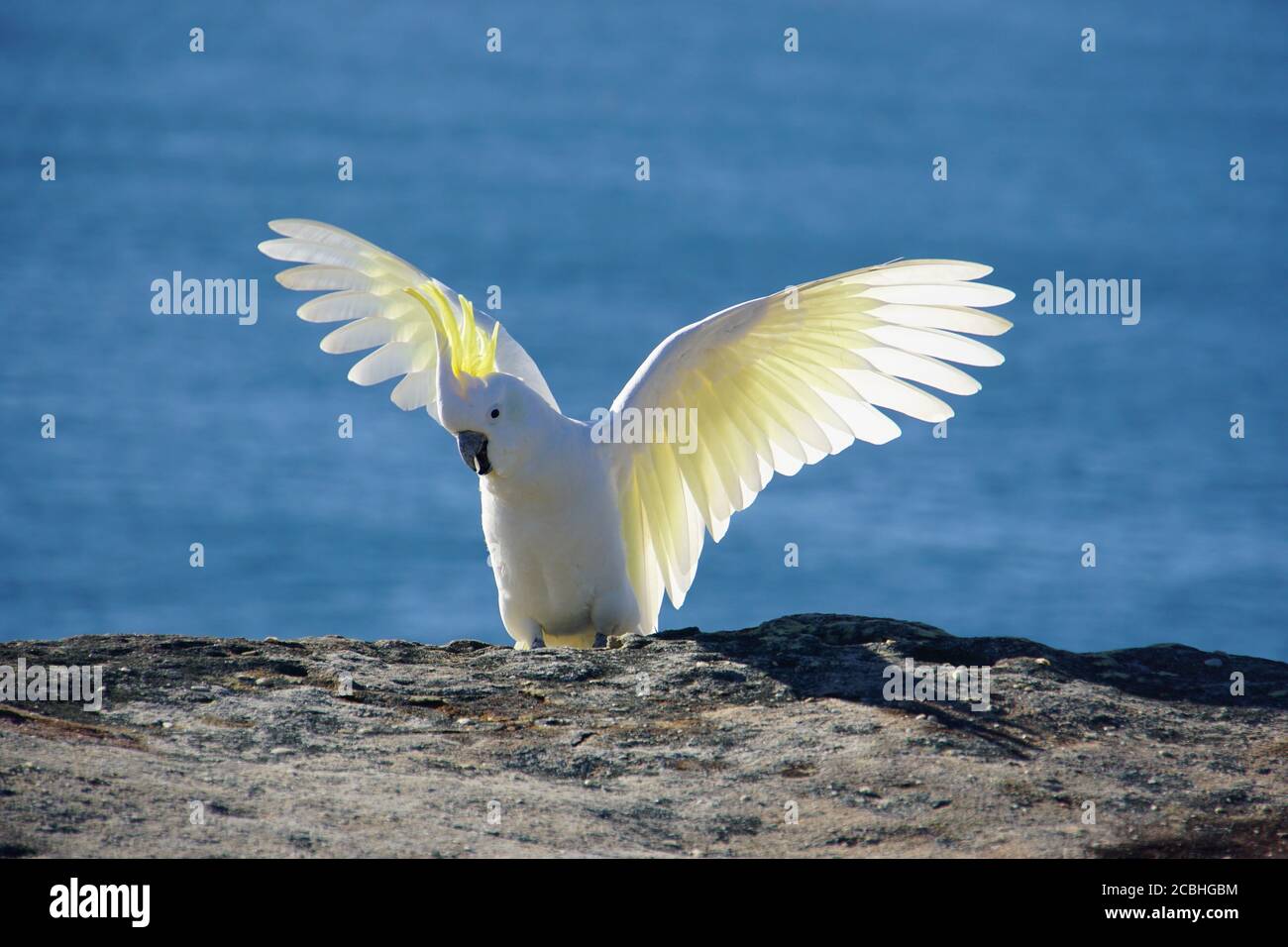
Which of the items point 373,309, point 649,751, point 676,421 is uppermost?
point 373,309

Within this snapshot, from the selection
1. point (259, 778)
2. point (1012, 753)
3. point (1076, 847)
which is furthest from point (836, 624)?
point (259, 778)

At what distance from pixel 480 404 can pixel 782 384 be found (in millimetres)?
2004

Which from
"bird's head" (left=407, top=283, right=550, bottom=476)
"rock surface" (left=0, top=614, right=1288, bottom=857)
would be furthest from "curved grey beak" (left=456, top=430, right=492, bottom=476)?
"rock surface" (left=0, top=614, right=1288, bottom=857)

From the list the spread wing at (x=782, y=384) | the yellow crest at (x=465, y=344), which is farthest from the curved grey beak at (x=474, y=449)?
the spread wing at (x=782, y=384)

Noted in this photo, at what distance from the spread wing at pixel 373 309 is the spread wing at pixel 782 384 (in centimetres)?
125

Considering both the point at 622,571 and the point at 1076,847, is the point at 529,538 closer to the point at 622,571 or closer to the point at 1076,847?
the point at 622,571

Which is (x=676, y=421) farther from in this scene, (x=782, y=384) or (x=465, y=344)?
(x=465, y=344)

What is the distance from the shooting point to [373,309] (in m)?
10.6

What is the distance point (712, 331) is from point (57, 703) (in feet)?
13.9

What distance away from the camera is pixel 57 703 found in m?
7.04

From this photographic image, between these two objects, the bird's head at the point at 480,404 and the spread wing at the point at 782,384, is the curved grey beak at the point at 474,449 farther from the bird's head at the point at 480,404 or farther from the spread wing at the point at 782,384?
the spread wing at the point at 782,384

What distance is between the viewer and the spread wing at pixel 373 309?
10.4m

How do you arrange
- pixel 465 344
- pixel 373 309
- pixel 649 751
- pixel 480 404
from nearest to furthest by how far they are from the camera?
pixel 649 751, pixel 480 404, pixel 465 344, pixel 373 309

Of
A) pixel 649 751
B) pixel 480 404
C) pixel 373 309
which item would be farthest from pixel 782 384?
pixel 649 751
